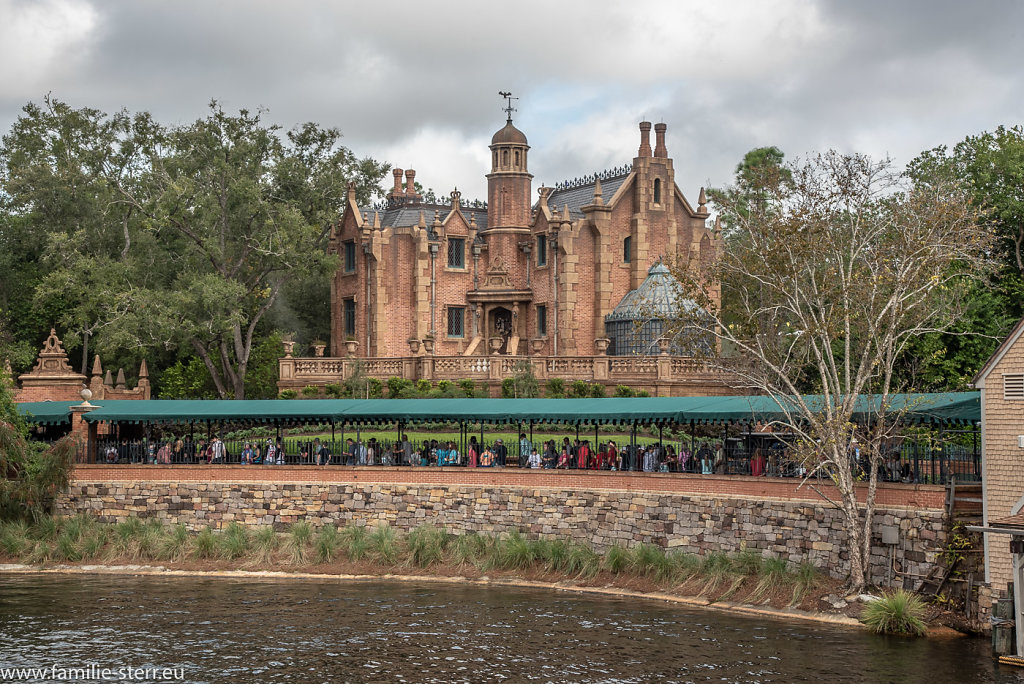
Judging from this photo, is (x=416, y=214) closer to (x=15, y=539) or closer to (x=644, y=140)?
(x=644, y=140)

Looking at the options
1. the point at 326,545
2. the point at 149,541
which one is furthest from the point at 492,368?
the point at 149,541

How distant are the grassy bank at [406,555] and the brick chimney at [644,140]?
95.3ft

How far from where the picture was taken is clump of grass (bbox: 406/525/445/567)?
39594 millimetres

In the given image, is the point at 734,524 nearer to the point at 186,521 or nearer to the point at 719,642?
the point at 719,642

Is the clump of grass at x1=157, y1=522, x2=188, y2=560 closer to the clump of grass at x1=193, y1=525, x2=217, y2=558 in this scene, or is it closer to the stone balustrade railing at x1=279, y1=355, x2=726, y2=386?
the clump of grass at x1=193, y1=525, x2=217, y2=558

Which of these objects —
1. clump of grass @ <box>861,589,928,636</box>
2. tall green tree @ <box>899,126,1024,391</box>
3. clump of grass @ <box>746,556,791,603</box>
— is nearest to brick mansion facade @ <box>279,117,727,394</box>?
tall green tree @ <box>899,126,1024,391</box>

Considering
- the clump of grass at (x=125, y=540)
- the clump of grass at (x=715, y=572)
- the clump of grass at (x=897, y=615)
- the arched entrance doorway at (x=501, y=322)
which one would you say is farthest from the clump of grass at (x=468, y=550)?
the arched entrance doorway at (x=501, y=322)

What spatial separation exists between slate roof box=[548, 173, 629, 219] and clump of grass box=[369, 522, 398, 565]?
27.2 m

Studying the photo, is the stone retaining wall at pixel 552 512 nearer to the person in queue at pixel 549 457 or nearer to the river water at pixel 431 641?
the person in queue at pixel 549 457

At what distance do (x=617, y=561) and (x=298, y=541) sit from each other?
10322mm

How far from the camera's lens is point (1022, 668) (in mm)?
27000

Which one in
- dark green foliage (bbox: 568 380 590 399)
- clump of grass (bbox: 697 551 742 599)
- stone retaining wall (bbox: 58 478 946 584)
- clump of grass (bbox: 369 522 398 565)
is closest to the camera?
→ stone retaining wall (bbox: 58 478 946 584)

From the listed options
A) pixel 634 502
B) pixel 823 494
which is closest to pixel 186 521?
pixel 634 502

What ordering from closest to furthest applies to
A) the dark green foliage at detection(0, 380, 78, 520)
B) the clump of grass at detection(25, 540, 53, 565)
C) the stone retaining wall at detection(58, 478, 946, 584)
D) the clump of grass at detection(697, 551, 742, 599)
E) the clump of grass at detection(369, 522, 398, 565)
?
1. the stone retaining wall at detection(58, 478, 946, 584)
2. the clump of grass at detection(697, 551, 742, 599)
3. the clump of grass at detection(369, 522, 398, 565)
4. the clump of grass at detection(25, 540, 53, 565)
5. the dark green foliage at detection(0, 380, 78, 520)
